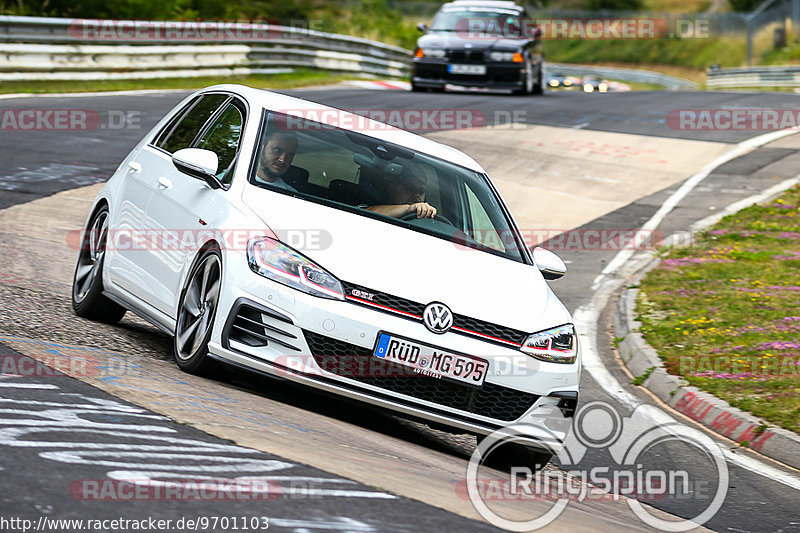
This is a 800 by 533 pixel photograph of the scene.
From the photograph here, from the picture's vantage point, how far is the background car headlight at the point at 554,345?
5.82m

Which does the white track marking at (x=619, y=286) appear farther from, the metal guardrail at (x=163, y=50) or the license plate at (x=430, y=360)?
the metal guardrail at (x=163, y=50)

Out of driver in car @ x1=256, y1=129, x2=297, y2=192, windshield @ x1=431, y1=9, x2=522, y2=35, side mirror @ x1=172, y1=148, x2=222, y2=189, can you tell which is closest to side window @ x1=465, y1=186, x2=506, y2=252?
driver in car @ x1=256, y1=129, x2=297, y2=192

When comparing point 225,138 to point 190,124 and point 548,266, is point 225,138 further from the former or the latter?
point 548,266

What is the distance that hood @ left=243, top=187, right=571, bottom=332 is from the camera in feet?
18.7

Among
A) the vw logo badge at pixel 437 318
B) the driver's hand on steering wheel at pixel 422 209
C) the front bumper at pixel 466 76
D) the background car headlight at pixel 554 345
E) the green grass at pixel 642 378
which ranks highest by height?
the driver's hand on steering wheel at pixel 422 209

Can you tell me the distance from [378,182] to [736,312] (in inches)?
192

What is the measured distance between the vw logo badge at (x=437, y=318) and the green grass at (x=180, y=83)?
1657 cm

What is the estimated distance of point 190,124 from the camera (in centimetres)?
736

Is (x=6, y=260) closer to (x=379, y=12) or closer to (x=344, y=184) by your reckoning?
(x=344, y=184)

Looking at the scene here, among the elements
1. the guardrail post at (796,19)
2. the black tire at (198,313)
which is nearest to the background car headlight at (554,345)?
the black tire at (198,313)

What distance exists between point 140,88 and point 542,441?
62.6 feet

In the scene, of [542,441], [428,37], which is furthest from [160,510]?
[428,37]

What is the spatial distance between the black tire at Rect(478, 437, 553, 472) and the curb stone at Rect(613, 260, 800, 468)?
1.88 meters

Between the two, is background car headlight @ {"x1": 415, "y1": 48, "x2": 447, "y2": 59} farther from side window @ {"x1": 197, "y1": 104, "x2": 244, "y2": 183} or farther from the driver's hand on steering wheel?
the driver's hand on steering wheel
